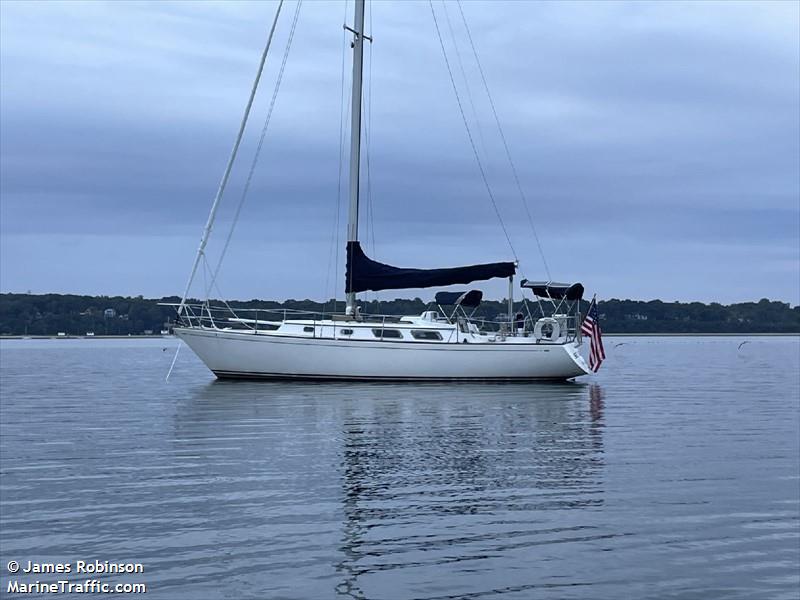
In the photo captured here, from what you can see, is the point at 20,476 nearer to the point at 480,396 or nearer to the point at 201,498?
the point at 201,498

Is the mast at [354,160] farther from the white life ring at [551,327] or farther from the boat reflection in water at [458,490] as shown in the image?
the boat reflection in water at [458,490]

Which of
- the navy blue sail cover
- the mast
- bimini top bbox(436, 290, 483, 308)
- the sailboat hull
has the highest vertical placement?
the mast

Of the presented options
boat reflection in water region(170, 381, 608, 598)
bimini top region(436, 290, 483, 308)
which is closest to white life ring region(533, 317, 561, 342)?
bimini top region(436, 290, 483, 308)

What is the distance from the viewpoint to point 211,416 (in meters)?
29.3

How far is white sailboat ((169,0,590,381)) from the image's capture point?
40000 mm

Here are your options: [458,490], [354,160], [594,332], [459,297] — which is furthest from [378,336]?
[458,490]

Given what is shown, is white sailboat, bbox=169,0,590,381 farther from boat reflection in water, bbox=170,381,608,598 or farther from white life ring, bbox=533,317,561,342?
boat reflection in water, bbox=170,381,608,598

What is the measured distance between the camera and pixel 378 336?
40062mm

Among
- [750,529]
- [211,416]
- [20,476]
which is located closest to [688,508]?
[750,529]

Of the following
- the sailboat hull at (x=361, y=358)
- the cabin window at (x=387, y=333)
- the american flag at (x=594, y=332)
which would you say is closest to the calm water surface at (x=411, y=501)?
the sailboat hull at (x=361, y=358)

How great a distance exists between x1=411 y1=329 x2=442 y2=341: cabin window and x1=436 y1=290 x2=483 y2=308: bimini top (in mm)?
1782

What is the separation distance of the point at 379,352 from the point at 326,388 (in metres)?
2.72

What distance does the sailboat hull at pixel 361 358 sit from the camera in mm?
39987

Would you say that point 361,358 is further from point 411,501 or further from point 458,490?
point 411,501
